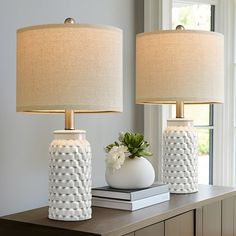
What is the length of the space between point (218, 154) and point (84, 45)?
5.08 ft

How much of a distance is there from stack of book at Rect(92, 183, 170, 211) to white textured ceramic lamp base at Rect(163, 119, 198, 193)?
0.77ft

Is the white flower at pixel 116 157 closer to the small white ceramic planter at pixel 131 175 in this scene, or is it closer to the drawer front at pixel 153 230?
the small white ceramic planter at pixel 131 175

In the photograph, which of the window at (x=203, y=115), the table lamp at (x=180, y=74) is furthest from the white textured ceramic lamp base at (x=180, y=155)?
the window at (x=203, y=115)

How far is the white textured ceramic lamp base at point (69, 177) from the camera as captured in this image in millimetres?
1683

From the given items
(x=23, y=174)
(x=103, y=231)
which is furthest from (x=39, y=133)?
(x=103, y=231)

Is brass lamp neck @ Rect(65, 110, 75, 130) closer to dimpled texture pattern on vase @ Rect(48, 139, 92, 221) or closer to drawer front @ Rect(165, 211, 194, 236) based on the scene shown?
dimpled texture pattern on vase @ Rect(48, 139, 92, 221)

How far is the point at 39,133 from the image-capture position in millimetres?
2092

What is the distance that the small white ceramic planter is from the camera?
192cm

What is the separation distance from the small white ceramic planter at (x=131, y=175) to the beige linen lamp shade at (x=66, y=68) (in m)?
0.34

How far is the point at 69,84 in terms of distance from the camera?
5.26 feet

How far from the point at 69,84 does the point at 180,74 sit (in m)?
0.62

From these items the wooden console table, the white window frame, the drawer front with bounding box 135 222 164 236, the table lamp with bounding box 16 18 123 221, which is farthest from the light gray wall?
the white window frame

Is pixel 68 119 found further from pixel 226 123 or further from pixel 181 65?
pixel 226 123

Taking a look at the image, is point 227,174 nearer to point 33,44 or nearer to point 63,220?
point 63,220
